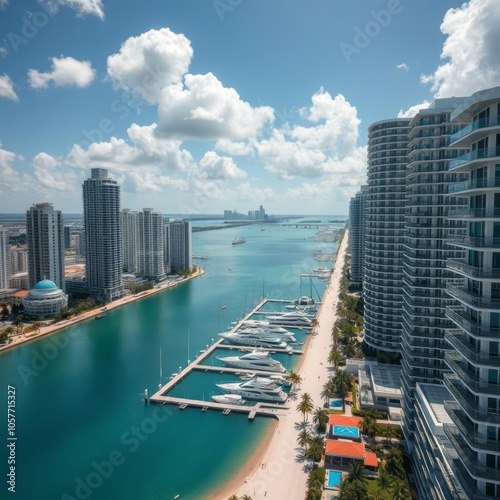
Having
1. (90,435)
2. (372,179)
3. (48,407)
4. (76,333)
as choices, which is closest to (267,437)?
(90,435)

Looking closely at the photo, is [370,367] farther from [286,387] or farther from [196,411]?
[196,411]

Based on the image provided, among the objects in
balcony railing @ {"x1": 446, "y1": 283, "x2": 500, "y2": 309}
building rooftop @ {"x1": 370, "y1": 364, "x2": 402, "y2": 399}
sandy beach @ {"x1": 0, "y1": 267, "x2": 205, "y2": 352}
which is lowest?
sandy beach @ {"x1": 0, "y1": 267, "x2": 205, "y2": 352}

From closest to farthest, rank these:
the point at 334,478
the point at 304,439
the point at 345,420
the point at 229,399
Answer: the point at 334,478 < the point at 304,439 < the point at 345,420 < the point at 229,399

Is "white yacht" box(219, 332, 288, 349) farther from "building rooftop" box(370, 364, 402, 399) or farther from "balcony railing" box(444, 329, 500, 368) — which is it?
"balcony railing" box(444, 329, 500, 368)

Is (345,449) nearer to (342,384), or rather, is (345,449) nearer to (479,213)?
(342,384)

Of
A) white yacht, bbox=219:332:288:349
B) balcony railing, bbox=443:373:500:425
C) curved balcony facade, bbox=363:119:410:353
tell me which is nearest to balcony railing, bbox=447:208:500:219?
balcony railing, bbox=443:373:500:425

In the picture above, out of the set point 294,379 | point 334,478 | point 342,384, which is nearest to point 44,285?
point 294,379
